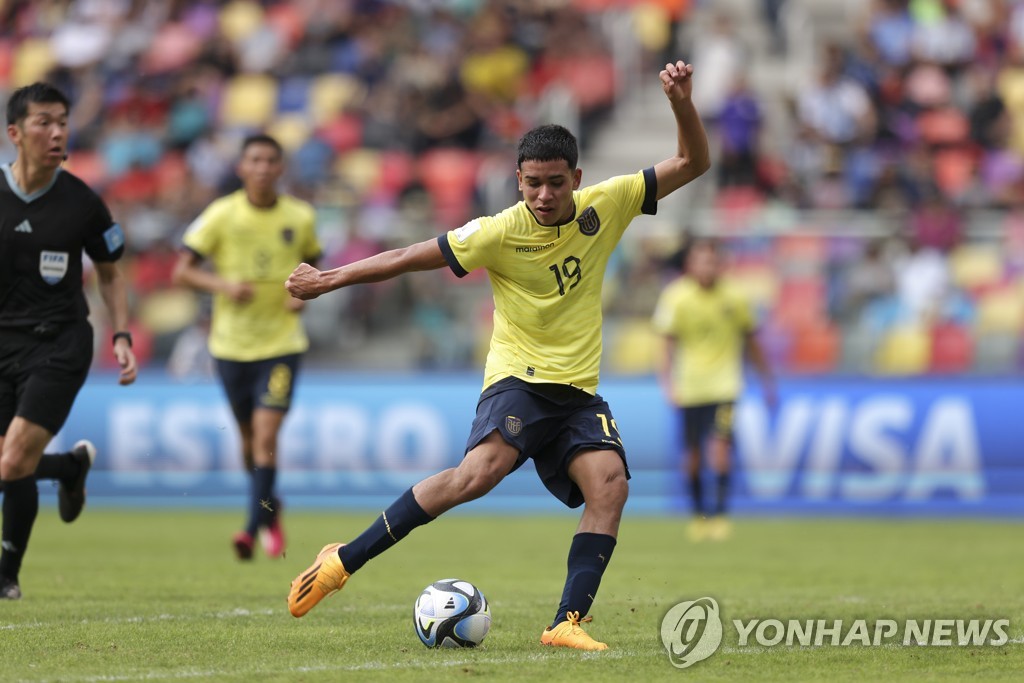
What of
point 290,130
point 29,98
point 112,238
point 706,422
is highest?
point 290,130

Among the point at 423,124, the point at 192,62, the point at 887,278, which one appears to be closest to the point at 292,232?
the point at 887,278

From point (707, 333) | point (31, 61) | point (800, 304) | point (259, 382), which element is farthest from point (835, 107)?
point (31, 61)

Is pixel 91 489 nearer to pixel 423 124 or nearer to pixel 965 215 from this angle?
pixel 423 124

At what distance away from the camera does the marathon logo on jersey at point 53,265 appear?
28.3ft

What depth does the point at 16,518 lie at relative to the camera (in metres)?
8.70

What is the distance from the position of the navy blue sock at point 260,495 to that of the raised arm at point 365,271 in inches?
183

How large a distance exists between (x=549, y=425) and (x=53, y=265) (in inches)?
122

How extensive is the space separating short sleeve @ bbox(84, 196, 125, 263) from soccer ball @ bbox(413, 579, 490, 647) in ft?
10.3

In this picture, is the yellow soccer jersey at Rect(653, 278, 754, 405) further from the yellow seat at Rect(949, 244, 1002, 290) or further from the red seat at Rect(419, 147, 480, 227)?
the red seat at Rect(419, 147, 480, 227)

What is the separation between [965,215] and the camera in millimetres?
17656

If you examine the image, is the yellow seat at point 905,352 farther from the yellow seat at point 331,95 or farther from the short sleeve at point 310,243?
the yellow seat at point 331,95

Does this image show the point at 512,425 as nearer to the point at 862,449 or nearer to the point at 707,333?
the point at 707,333

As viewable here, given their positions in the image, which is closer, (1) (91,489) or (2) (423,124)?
(1) (91,489)

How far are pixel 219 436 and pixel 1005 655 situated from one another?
480 inches
